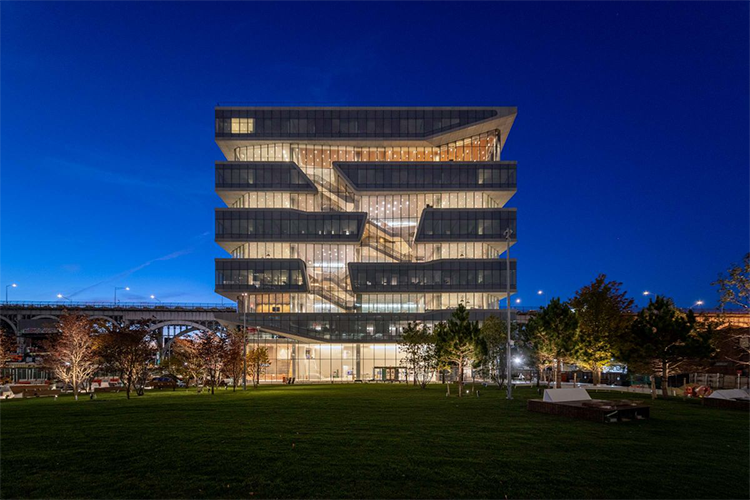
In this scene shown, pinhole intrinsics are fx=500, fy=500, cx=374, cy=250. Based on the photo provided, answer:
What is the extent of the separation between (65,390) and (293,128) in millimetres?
50947

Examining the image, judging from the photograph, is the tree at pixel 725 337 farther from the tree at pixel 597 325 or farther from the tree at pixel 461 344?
the tree at pixel 461 344

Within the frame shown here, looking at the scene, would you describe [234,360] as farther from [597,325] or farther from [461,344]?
[597,325]

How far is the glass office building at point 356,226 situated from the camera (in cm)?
7631

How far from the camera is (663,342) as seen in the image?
32562 mm

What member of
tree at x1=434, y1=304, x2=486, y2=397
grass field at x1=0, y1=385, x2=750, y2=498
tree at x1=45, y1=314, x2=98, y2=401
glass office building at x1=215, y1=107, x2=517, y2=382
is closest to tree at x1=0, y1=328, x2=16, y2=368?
tree at x1=45, y1=314, x2=98, y2=401

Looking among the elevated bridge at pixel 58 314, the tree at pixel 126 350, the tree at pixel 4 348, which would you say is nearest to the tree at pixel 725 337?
the tree at pixel 126 350

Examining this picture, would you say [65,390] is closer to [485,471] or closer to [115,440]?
[115,440]

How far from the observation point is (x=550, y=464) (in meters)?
12.5

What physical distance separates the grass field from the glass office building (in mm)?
54009

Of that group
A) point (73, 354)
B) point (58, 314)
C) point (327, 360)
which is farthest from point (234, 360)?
point (58, 314)

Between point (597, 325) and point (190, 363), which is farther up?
point (597, 325)

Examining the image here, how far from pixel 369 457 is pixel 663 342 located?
27.2 m

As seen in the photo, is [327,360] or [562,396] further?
[327,360]

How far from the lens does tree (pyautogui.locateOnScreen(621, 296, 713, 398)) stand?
31.8m
